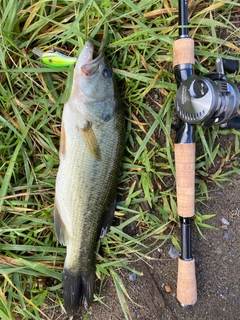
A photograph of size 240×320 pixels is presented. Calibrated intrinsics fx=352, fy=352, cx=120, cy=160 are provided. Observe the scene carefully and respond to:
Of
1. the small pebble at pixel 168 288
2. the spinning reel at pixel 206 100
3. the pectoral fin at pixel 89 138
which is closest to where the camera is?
the spinning reel at pixel 206 100

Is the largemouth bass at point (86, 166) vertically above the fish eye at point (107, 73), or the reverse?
the fish eye at point (107, 73)

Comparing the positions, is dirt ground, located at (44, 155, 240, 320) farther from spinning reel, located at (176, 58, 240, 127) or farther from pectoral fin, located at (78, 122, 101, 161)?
pectoral fin, located at (78, 122, 101, 161)

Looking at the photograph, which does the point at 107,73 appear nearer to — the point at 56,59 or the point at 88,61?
the point at 88,61

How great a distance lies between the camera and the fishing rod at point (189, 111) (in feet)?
6.31

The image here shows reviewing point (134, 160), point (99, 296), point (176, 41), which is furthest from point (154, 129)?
point (99, 296)

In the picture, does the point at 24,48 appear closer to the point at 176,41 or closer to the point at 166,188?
the point at 176,41

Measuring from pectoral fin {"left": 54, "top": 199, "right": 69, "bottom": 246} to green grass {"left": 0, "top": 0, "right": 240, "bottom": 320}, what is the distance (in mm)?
103

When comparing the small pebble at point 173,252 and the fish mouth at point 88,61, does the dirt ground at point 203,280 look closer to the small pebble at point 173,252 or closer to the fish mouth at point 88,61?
the small pebble at point 173,252

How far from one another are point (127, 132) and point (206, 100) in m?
0.77

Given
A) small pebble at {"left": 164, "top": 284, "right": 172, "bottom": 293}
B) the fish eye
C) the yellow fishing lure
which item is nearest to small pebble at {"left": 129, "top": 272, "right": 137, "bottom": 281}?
small pebble at {"left": 164, "top": 284, "right": 172, "bottom": 293}

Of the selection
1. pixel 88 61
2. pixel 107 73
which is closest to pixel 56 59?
pixel 88 61

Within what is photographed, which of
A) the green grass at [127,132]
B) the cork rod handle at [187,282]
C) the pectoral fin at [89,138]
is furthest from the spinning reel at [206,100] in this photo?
the cork rod handle at [187,282]

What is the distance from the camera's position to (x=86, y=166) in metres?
2.26

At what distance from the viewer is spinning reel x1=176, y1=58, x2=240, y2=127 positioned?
1.89 m
